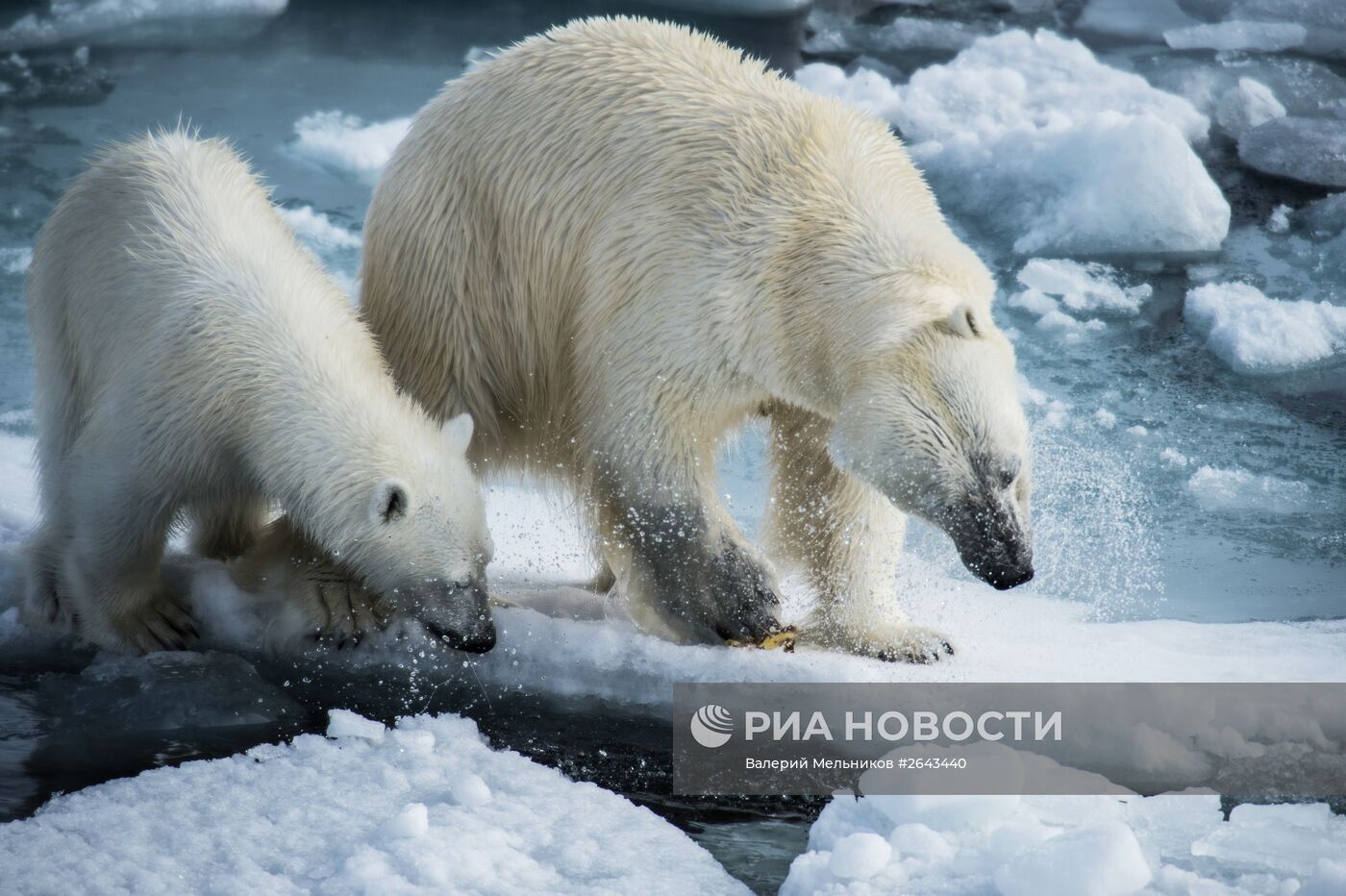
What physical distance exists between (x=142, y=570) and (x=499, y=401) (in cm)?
113

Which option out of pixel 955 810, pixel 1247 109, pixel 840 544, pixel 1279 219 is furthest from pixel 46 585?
pixel 1247 109

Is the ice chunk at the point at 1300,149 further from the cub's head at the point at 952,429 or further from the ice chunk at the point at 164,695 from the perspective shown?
the ice chunk at the point at 164,695

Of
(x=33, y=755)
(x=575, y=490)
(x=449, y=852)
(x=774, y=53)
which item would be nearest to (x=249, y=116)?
(x=774, y=53)

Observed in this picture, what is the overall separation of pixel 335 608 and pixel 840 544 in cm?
147

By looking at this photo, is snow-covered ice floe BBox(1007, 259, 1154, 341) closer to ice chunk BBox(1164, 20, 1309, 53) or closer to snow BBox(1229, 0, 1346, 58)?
ice chunk BBox(1164, 20, 1309, 53)

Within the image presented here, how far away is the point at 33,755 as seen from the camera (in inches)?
139

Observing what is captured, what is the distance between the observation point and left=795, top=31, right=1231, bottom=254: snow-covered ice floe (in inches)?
285

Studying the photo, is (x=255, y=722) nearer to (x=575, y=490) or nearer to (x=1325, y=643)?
(x=575, y=490)

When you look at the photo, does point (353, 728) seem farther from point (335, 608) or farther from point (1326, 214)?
point (1326, 214)

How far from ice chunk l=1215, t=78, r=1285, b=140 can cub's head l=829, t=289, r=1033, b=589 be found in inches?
213

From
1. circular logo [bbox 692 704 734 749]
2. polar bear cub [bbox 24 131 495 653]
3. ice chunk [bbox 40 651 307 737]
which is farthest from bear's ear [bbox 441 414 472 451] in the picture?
circular logo [bbox 692 704 734 749]

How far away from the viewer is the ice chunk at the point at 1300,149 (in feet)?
25.2

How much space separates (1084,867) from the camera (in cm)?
281

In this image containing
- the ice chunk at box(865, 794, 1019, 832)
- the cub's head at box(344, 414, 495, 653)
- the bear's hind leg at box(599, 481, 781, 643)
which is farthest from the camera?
the bear's hind leg at box(599, 481, 781, 643)
